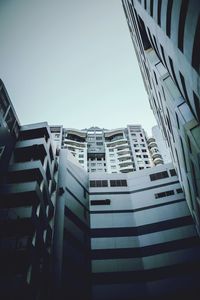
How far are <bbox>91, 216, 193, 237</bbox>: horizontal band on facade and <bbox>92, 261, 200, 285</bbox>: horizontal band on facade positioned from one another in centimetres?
461

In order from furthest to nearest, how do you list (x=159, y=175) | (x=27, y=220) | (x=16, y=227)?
(x=159, y=175), (x=16, y=227), (x=27, y=220)

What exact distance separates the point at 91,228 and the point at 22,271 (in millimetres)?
14261

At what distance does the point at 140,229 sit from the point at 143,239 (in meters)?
1.40

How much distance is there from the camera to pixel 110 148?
93312 mm

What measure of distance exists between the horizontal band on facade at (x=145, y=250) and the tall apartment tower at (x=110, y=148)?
52730 millimetres

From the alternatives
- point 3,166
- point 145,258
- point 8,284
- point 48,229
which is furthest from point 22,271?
point 145,258

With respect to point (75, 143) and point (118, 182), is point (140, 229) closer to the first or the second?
point (118, 182)

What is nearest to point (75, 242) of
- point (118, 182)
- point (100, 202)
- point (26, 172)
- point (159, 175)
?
point (100, 202)

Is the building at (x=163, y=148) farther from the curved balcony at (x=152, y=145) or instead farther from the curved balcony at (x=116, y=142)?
the curved balcony at (x=116, y=142)

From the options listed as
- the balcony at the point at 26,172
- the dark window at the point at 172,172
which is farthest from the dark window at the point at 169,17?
the dark window at the point at 172,172

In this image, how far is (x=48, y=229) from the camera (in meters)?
21.0

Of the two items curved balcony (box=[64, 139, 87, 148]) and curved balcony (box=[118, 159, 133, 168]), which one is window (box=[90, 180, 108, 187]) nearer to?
curved balcony (box=[118, 159, 133, 168])

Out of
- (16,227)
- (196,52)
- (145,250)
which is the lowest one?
(145,250)

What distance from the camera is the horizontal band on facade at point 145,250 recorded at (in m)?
25.7
